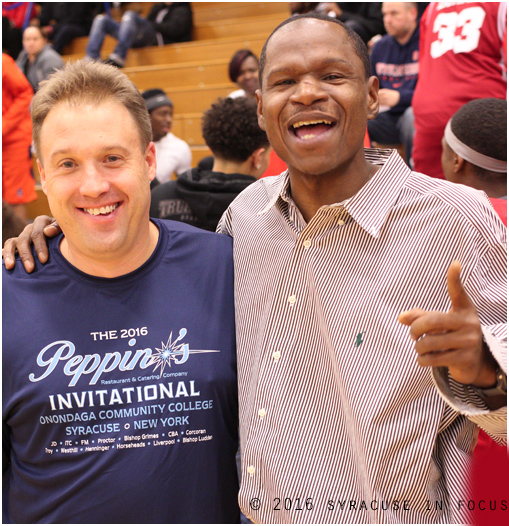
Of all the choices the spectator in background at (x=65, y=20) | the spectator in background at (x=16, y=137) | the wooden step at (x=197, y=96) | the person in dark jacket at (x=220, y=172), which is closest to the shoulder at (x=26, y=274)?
the person in dark jacket at (x=220, y=172)

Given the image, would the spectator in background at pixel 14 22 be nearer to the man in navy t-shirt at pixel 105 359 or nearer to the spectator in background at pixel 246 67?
the spectator in background at pixel 246 67

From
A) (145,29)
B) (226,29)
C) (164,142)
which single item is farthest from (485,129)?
(145,29)

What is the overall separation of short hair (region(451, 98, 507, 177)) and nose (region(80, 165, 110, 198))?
1.65 meters

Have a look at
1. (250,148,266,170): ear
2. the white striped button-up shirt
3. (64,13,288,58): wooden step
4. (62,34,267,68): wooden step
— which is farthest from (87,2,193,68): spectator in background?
the white striped button-up shirt

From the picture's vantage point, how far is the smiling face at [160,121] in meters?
5.20

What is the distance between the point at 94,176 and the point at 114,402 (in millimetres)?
619

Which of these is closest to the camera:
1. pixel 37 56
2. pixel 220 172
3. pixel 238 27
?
pixel 220 172

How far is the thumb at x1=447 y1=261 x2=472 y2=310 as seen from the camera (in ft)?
3.96

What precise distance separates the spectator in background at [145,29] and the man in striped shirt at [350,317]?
317 inches

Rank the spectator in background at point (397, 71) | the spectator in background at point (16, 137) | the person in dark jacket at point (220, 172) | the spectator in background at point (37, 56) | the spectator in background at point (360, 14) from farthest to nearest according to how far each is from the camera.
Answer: the spectator in background at point (37, 56)
the spectator in background at point (16, 137)
the spectator in background at point (360, 14)
the spectator in background at point (397, 71)
the person in dark jacket at point (220, 172)

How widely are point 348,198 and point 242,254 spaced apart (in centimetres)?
38

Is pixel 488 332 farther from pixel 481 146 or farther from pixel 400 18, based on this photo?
pixel 400 18

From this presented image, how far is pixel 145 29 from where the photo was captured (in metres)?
9.44

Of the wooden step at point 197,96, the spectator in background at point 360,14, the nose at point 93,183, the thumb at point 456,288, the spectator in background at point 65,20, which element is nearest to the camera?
the thumb at point 456,288
